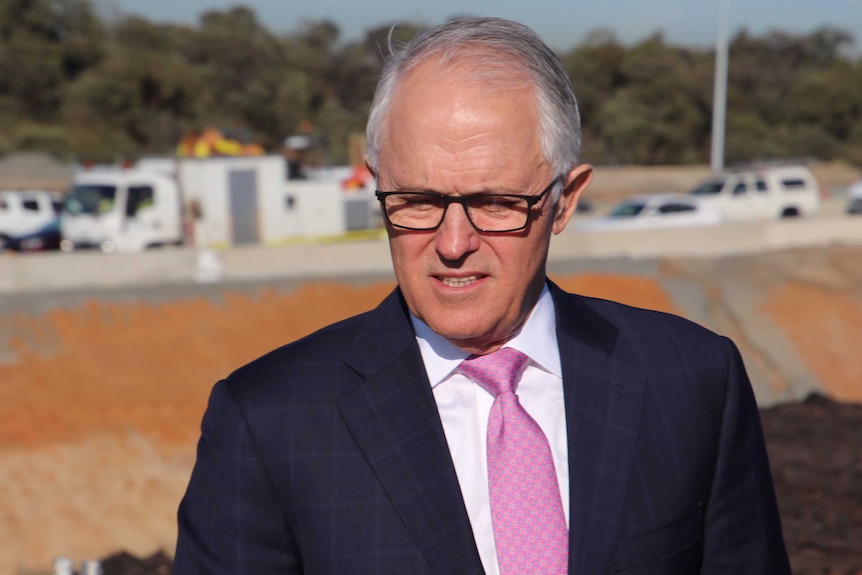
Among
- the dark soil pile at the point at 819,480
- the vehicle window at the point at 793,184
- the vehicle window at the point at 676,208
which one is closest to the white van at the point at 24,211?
the vehicle window at the point at 676,208

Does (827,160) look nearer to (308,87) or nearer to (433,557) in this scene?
(308,87)

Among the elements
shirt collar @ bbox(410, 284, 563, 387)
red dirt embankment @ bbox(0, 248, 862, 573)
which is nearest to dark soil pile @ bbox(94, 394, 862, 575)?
red dirt embankment @ bbox(0, 248, 862, 573)

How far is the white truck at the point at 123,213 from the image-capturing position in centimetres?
2388

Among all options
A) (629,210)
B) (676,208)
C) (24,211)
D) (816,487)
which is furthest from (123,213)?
(816,487)

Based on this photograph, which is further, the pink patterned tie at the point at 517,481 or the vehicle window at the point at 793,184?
the vehicle window at the point at 793,184

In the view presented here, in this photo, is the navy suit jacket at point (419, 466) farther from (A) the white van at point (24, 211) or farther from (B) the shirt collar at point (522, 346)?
(A) the white van at point (24, 211)

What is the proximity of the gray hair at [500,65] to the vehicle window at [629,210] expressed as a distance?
26.7 metres

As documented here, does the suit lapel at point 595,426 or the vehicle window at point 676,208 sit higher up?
the suit lapel at point 595,426

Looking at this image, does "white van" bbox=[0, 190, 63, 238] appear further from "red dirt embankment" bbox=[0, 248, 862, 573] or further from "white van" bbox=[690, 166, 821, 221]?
"white van" bbox=[690, 166, 821, 221]

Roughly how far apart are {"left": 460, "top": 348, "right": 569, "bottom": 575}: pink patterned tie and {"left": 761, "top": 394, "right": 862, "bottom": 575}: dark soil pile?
585 centimetres

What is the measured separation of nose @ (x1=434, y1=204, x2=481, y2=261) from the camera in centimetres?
211

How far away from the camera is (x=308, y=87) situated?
2692 inches

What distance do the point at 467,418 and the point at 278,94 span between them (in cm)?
6582

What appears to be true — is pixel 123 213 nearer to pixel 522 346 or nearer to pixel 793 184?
pixel 793 184
